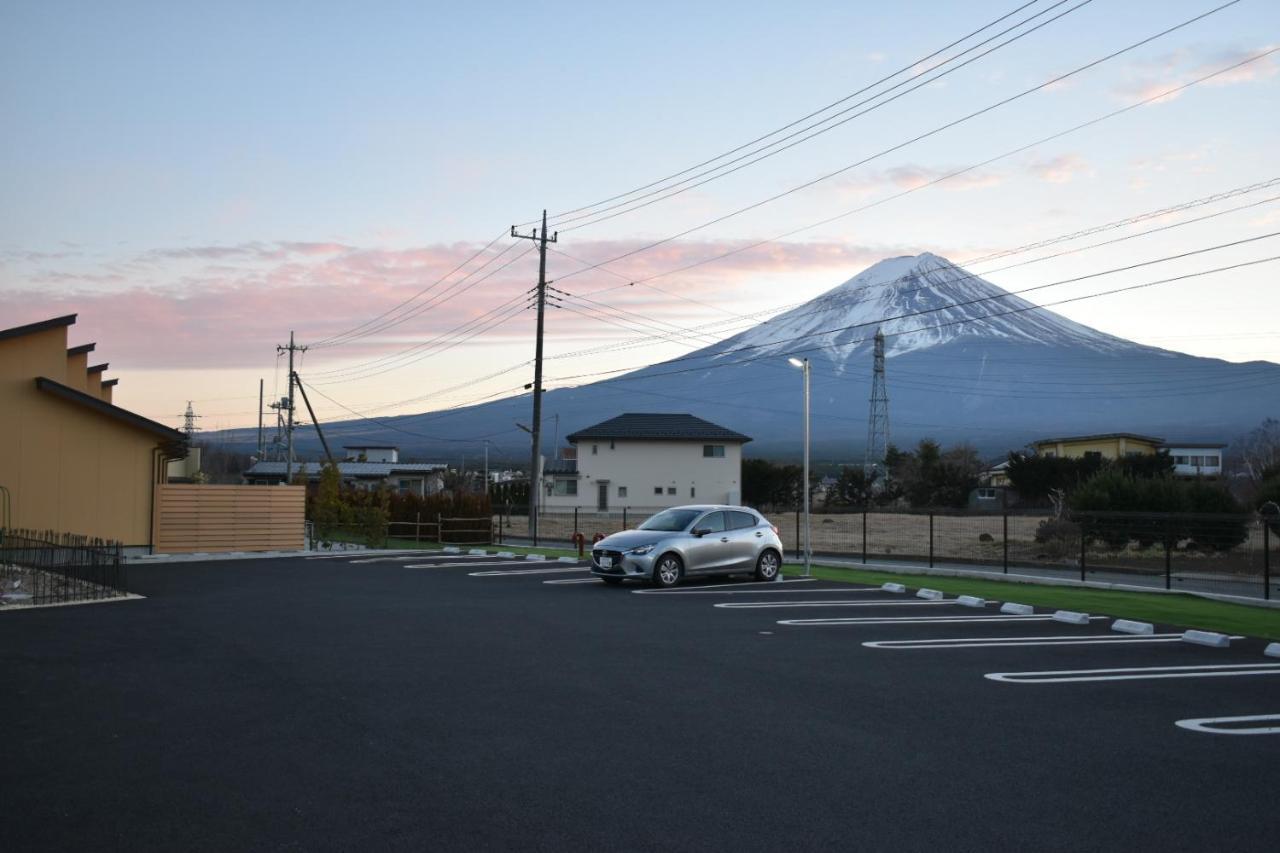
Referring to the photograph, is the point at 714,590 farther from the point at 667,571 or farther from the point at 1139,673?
the point at 1139,673

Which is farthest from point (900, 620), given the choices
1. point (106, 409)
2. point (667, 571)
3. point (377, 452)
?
point (377, 452)

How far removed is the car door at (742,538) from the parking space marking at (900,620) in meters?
5.87

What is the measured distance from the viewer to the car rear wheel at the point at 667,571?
20281 mm

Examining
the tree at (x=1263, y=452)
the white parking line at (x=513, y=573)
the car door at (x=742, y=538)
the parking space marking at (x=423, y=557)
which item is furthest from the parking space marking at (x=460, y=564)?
the tree at (x=1263, y=452)

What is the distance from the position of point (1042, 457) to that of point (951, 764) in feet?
217

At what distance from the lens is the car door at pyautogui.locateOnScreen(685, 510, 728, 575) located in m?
20.8

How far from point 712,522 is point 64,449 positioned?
1648 cm

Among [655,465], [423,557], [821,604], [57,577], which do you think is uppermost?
[655,465]

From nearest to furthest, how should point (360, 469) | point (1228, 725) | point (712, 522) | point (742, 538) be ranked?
point (1228, 725) → point (712, 522) → point (742, 538) → point (360, 469)

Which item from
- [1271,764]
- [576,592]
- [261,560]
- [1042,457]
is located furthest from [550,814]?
[1042,457]

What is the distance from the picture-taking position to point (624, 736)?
782 centimetres

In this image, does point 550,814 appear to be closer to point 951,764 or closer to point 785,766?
point 785,766

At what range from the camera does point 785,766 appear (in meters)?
7.03

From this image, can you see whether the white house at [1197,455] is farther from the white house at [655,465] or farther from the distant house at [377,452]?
the distant house at [377,452]
